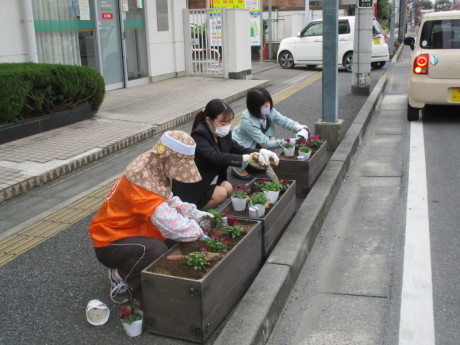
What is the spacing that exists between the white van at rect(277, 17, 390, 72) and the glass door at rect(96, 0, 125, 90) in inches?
286

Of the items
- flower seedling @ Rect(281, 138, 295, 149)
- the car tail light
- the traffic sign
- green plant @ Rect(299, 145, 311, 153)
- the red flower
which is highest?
the traffic sign

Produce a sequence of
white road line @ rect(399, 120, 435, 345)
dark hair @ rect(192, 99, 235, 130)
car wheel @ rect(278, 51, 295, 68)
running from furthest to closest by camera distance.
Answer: car wheel @ rect(278, 51, 295, 68), dark hair @ rect(192, 99, 235, 130), white road line @ rect(399, 120, 435, 345)

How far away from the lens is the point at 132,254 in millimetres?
3273

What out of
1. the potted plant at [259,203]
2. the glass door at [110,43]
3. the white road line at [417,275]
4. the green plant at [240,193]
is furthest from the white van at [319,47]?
the potted plant at [259,203]

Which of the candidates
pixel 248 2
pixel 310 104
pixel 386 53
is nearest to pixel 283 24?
pixel 248 2

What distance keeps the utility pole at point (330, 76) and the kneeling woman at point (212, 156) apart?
110 inches

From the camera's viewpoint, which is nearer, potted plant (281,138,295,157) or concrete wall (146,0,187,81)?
potted plant (281,138,295,157)

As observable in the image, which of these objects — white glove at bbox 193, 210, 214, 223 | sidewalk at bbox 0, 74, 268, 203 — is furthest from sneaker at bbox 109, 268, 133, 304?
sidewalk at bbox 0, 74, 268, 203

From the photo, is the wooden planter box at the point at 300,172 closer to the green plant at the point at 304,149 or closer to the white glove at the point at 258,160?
the green plant at the point at 304,149

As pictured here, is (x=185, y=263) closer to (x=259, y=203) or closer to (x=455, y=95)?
(x=259, y=203)

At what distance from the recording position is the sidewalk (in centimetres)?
613

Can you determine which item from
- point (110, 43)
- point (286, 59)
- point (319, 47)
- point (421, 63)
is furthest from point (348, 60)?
point (421, 63)

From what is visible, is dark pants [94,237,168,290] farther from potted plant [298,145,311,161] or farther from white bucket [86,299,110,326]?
potted plant [298,145,311,161]

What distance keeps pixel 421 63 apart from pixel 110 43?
22.4 ft
